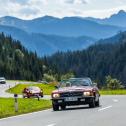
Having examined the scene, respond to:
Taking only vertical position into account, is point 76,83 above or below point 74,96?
above

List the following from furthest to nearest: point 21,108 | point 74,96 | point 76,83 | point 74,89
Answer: point 21,108
point 76,83
point 74,89
point 74,96

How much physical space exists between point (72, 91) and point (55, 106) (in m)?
1.51

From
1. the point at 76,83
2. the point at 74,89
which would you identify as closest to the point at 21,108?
the point at 76,83

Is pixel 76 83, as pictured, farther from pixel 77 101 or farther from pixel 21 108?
pixel 21 108

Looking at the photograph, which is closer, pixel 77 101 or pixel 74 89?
pixel 77 101

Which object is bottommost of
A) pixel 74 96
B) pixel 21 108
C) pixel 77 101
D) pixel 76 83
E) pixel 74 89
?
pixel 21 108

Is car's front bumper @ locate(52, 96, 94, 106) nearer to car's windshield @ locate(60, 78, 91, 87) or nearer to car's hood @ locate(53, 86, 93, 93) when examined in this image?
car's hood @ locate(53, 86, 93, 93)

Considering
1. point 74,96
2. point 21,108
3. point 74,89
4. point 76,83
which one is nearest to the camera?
point 74,96

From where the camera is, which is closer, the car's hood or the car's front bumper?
the car's front bumper

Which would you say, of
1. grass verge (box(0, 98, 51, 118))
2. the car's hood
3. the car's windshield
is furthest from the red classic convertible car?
grass verge (box(0, 98, 51, 118))

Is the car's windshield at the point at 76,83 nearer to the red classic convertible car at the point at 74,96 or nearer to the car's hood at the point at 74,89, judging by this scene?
the red classic convertible car at the point at 74,96

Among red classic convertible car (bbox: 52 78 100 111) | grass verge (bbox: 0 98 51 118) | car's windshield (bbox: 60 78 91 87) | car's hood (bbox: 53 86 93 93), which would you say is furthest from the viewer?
car's windshield (bbox: 60 78 91 87)

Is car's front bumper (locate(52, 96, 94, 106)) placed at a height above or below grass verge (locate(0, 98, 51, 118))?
above

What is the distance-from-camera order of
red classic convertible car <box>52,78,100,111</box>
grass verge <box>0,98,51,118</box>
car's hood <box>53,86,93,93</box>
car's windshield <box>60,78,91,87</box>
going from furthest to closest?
1. car's windshield <box>60,78,91,87</box>
2. grass verge <box>0,98,51,118</box>
3. car's hood <box>53,86,93,93</box>
4. red classic convertible car <box>52,78,100,111</box>
